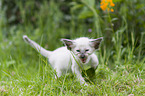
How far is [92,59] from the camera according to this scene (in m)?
2.49

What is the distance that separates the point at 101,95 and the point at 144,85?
55cm

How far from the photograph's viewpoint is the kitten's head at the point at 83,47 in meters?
2.27

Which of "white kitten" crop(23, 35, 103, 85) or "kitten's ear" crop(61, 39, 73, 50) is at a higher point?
"kitten's ear" crop(61, 39, 73, 50)

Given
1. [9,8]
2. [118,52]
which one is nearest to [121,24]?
[118,52]

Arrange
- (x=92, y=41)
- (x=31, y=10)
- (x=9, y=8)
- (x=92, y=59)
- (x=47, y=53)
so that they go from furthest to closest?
1. (x=9, y=8)
2. (x=31, y=10)
3. (x=47, y=53)
4. (x=92, y=59)
5. (x=92, y=41)

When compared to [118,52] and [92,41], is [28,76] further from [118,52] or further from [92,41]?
[118,52]

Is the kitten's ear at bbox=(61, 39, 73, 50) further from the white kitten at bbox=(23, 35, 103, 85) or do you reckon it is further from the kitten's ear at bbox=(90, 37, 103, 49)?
the kitten's ear at bbox=(90, 37, 103, 49)

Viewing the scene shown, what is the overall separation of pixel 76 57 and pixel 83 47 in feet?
0.67

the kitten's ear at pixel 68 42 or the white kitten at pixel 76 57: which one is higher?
the kitten's ear at pixel 68 42

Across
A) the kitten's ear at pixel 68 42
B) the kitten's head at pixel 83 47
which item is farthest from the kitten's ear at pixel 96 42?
the kitten's ear at pixel 68 42

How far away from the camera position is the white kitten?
229 centimetres

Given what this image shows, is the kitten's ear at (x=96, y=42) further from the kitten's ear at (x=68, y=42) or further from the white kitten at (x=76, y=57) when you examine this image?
the kitten's ear at (x=68, y=42)

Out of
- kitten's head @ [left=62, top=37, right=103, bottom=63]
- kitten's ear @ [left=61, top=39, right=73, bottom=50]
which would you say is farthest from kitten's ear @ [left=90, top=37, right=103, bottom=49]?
kitten's ear @ [left=61, top=39, right=73, bottom=50]

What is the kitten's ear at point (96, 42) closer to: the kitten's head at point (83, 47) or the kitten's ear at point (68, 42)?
the kitten's head at point (83, 47)
